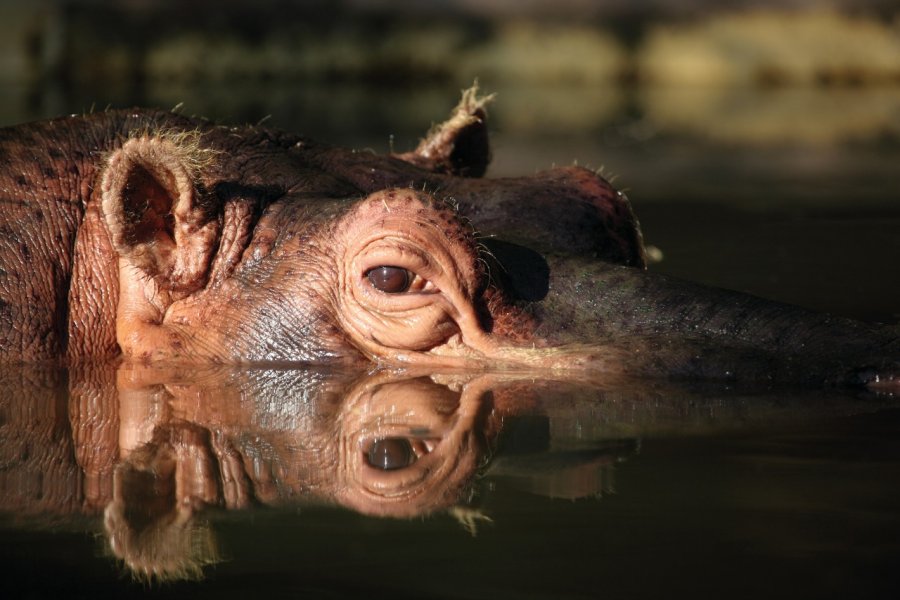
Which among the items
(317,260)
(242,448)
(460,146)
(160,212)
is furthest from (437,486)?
(460,146)

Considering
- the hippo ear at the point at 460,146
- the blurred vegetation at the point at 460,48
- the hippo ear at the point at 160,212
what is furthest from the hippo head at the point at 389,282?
the blurred vegetation at the point at 460,48

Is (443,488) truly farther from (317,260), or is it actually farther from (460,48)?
(460,48)

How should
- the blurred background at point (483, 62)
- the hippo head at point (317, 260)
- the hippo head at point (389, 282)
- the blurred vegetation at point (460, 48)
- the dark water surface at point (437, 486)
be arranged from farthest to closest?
the blurred vegetation at point (460, 48) → the blurred background at point (483, 62) → the hippo head at point (317, 260) → the hippo head at point (389, 282) → the dark water surface at point (437, 486)

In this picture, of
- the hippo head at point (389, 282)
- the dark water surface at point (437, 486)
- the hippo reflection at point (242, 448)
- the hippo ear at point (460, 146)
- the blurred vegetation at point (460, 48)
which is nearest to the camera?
the dark water surface at point (437, 486)

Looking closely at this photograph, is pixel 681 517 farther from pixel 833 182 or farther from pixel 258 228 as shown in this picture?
pixel 833 182

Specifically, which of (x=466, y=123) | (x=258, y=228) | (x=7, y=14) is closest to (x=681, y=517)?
(x=258, y=228)

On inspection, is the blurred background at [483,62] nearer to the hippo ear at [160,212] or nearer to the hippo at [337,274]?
the hippo at [337,274]
